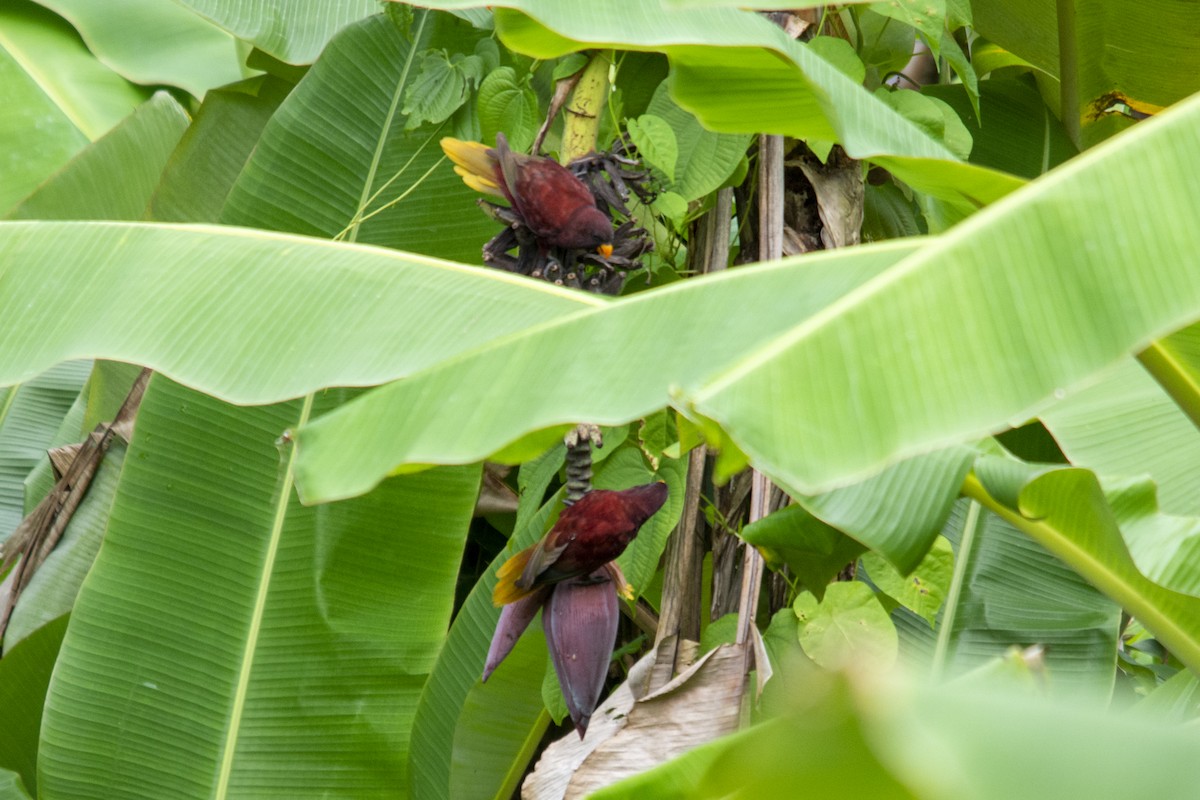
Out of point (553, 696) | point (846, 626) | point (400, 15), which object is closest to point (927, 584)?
point (846, 626)

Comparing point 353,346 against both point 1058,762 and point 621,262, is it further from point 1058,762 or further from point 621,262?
point 1058,762

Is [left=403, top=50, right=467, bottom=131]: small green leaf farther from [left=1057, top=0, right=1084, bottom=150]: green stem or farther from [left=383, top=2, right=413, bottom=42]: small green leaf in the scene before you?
[left=1057, top=0, right=1084, bottom=150]: green stem

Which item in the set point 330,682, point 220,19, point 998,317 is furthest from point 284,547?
point 998,317

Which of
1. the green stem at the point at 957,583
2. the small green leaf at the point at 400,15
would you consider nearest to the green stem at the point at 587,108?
the small green leaf at the point at 400,15

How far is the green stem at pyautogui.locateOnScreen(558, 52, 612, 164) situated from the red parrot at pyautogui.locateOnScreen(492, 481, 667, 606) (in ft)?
1.03

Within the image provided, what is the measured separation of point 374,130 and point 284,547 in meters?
0.46

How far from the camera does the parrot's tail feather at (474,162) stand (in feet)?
2.61

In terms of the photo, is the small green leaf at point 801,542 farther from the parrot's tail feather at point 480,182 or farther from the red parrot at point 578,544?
the parrot's tail feather at point 480,182

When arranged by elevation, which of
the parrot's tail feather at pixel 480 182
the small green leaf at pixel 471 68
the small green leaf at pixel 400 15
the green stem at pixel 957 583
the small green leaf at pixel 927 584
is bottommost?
the green stem at pixel 957 583

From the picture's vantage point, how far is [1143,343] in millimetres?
444

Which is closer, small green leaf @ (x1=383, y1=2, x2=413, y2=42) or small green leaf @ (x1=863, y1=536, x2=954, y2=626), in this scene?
small green leaf @ (x1=863, y1=536, x2=954, y2=626)

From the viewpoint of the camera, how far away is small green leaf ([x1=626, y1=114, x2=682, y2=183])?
3.00ft

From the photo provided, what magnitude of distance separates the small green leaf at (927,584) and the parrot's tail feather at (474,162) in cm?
44

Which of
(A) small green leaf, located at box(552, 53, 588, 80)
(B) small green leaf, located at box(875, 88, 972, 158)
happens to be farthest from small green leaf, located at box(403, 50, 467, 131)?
(B) small green leaf, located at box(875, 88, 972, 158)
